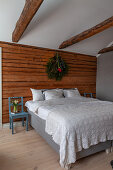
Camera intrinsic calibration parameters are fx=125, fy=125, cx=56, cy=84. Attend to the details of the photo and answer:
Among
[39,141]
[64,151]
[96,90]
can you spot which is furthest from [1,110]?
[96,90]

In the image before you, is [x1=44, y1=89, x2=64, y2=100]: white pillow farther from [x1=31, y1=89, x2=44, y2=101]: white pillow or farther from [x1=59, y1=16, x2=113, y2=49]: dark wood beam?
[x1=59, y1=16, x2=113, y2=49]: dark wood beam

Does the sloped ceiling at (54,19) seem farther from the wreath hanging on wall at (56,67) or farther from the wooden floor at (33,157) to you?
the wooden floor at (33,157)

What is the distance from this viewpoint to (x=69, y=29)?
3.52 meters

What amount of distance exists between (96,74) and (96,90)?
0.67 m

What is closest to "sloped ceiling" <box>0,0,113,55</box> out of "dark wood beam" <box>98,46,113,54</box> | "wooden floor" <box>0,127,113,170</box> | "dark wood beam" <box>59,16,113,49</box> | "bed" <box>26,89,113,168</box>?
"dark wood beam" <box>59,16,113,49</box>

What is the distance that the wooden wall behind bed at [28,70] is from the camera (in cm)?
345

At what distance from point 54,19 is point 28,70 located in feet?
5.14

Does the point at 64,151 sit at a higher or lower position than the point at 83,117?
lower

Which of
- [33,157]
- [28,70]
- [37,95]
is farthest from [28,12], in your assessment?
[33,157]

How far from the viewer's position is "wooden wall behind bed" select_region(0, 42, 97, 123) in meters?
3.45

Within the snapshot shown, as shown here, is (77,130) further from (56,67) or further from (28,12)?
(56,67)

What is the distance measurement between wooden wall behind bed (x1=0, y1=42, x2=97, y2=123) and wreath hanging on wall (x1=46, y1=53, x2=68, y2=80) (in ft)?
0.46

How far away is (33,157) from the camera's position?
2.08 metres

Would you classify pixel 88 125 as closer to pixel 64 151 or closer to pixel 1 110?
pixel 64 151
